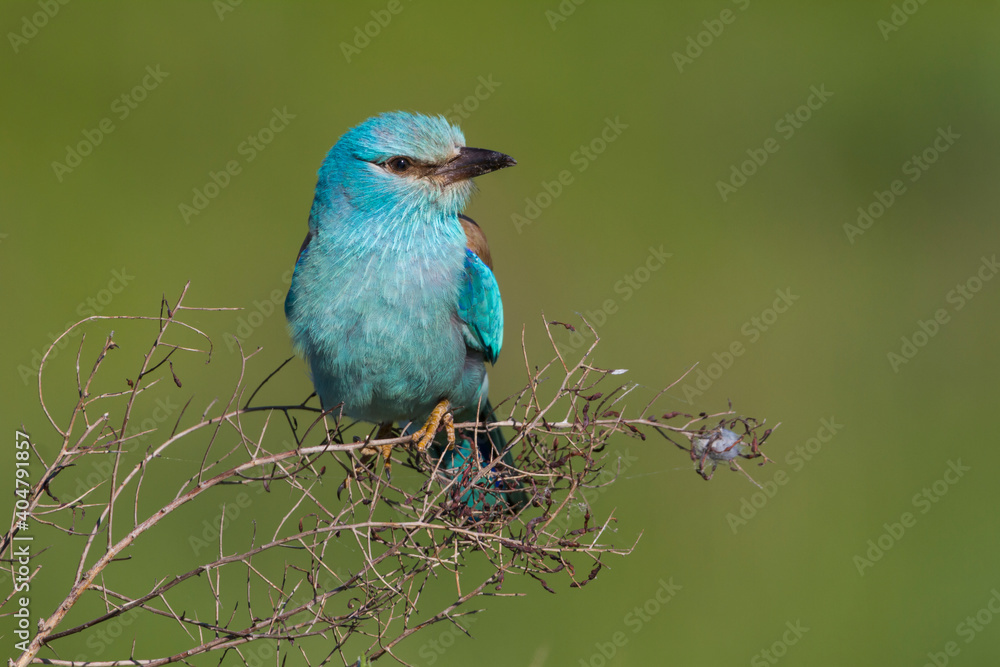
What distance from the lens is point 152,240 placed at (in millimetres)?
8375

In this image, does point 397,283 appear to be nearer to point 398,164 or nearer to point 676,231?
point 398,164

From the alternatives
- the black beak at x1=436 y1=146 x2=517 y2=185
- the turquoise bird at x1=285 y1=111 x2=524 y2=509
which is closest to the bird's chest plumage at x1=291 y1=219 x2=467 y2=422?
the turquoise bird at x1=285 y1=111 x2=524 y2=509

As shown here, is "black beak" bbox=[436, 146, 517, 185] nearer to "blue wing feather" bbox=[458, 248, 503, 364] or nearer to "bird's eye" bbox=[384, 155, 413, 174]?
"bird's eye" bbox=[384, 155, 413, 174]

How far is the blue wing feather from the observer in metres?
4.30

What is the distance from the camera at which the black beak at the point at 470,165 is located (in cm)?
426

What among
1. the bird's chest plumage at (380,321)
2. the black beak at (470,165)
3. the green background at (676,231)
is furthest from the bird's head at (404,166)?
the green background at (676,231)

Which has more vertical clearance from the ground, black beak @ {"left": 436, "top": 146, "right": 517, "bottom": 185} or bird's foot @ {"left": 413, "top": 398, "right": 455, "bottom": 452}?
black beak @ {"left": 436, "top": 146, "right": 517, "bottom": 185}

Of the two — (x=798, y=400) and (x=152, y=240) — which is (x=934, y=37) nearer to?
(x=798, y=400)

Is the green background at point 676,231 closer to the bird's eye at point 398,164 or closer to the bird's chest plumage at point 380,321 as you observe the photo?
the bird's chest plumage at point 380,321

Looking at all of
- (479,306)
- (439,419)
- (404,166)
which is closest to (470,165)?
(404,166)

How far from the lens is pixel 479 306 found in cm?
431

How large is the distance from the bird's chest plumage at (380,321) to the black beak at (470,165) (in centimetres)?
24

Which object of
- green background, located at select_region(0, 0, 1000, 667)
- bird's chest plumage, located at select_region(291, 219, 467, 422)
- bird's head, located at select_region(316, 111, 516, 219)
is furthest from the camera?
green background, located at select_region(0, 0, 1000, 667)

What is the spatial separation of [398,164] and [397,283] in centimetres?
49
